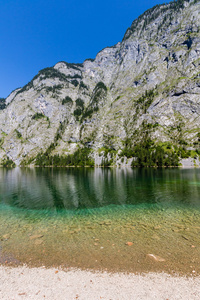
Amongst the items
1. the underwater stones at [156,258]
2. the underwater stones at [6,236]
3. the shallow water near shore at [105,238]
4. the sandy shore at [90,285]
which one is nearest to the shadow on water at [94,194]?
the shallow water near shore at [105,238]

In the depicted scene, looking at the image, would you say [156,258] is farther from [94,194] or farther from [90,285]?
[94,194]

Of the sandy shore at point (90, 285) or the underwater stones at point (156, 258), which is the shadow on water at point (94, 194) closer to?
the underwater stones at point (156, 258)

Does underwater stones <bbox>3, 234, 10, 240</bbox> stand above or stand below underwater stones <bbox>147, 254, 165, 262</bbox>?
below

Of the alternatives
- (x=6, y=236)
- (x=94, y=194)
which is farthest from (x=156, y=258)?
(x=94, y=194)

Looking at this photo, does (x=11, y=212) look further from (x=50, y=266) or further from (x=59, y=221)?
(x=50, y=266)

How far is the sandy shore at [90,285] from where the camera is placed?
33.1 feet

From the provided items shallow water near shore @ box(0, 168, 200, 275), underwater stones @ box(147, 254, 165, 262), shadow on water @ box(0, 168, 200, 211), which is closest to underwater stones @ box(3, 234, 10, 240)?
shallow water near shore @ box(0, 168, 200, 275)

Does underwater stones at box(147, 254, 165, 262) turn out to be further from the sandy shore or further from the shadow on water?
the shadow on water

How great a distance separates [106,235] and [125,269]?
6726 mm

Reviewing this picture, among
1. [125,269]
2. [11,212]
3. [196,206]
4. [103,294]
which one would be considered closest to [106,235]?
[125,269]

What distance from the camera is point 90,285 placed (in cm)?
1105

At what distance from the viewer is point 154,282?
36.9 feet

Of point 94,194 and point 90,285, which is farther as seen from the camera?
point 94,194

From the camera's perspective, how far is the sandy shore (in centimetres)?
1008
